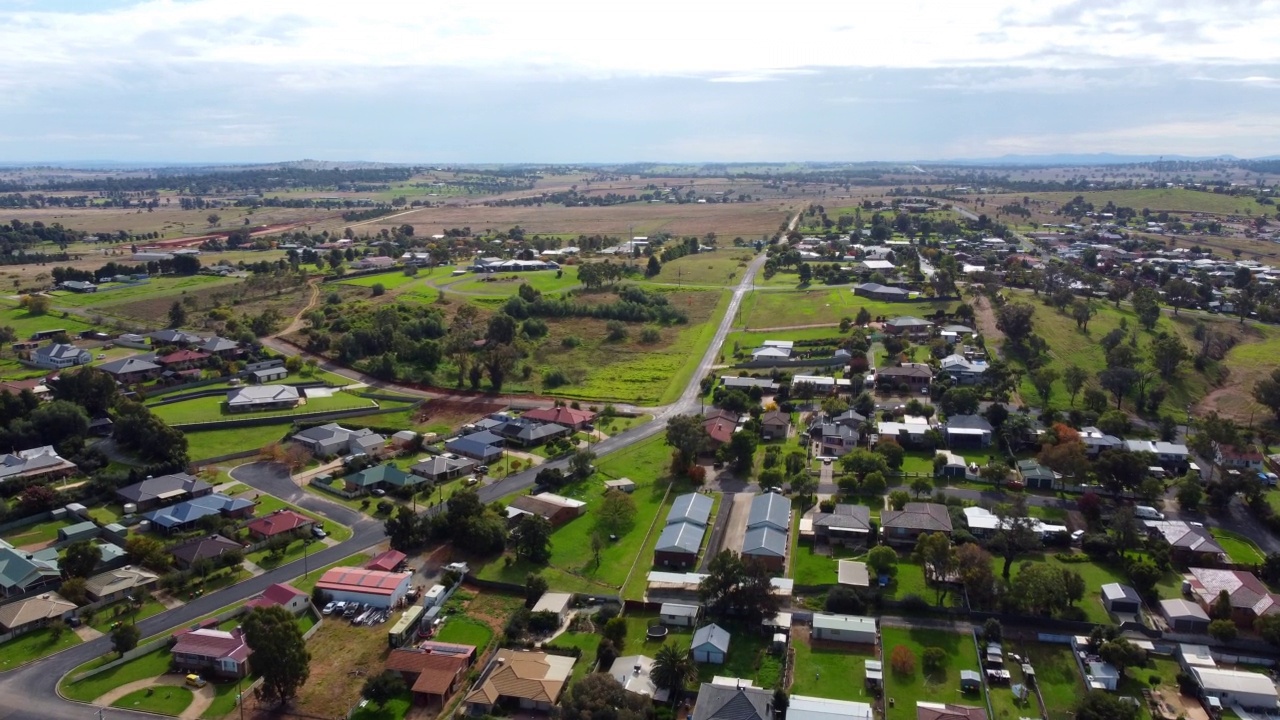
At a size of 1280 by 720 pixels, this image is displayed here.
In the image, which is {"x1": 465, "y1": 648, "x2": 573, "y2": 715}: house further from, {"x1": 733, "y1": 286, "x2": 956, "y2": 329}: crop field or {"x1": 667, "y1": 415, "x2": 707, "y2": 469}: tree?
{"x1": 733, "y1": 286, "x2": 956, "y2": 329}: crop field

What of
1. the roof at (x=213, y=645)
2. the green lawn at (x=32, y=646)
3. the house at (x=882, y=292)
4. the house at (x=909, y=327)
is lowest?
the green lawn at (x=32, y=646)

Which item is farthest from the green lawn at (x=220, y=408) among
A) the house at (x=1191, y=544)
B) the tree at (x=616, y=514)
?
the house at (x=1191, y=544)

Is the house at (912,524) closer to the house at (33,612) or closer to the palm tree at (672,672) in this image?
the palm tree at (672,672)

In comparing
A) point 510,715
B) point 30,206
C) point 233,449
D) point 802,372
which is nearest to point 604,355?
point 802,372

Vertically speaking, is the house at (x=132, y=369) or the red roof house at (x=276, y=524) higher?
the house at (x=132, y=369)

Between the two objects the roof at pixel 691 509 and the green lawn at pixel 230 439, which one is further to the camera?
the green lawn at pixel 230 439

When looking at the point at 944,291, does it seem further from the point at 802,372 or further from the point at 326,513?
the point at 326,513
